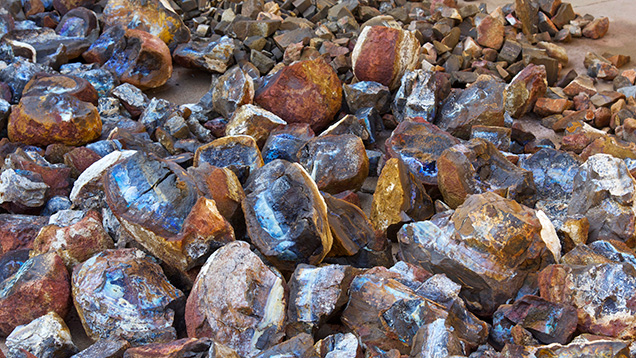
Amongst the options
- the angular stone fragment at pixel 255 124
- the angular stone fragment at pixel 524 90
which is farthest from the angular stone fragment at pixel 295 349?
the angular stone fragment at pixel 524 90

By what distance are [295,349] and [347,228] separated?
2.66 ft

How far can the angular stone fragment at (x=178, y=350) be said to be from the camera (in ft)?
5.68

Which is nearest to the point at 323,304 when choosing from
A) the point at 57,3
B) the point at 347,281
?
the point at 347,281

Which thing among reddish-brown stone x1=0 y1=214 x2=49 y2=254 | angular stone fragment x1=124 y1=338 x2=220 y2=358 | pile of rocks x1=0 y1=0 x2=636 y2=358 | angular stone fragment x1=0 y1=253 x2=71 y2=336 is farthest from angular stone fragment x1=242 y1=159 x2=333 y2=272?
reddish-brown stone x1=0 y1=214 x2=49 y2=254

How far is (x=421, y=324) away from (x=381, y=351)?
186mm

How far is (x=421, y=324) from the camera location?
1887 millimetres

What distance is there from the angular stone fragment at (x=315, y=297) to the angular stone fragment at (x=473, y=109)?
65.1 inches

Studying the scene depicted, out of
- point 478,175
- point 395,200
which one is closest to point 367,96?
point 478,175

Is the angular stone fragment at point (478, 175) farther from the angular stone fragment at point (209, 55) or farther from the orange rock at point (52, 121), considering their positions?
the angular stone fragment at point (209, 55)

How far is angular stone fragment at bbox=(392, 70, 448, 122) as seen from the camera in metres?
3.44

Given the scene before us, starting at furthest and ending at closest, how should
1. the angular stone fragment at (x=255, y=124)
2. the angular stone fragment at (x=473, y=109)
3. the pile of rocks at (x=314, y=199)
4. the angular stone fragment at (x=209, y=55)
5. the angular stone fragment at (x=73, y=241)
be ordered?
1. the angular stone fragment at (x=209, y=55)
2. the angular stone fragment at (x=473, y=109)
3. the angular stone fragment at (x=255, y=124)
4. the angular stone fragment at (x=73, y=241)
5. the pile of rocks at (x=314, y=199)

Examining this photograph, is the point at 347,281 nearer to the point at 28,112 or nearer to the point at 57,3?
the point at 28,112

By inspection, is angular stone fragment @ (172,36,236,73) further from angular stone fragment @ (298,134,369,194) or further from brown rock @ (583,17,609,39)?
brown rock @ (583,17,609,39)

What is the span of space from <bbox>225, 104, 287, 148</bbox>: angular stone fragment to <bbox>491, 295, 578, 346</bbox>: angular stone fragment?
172cm
